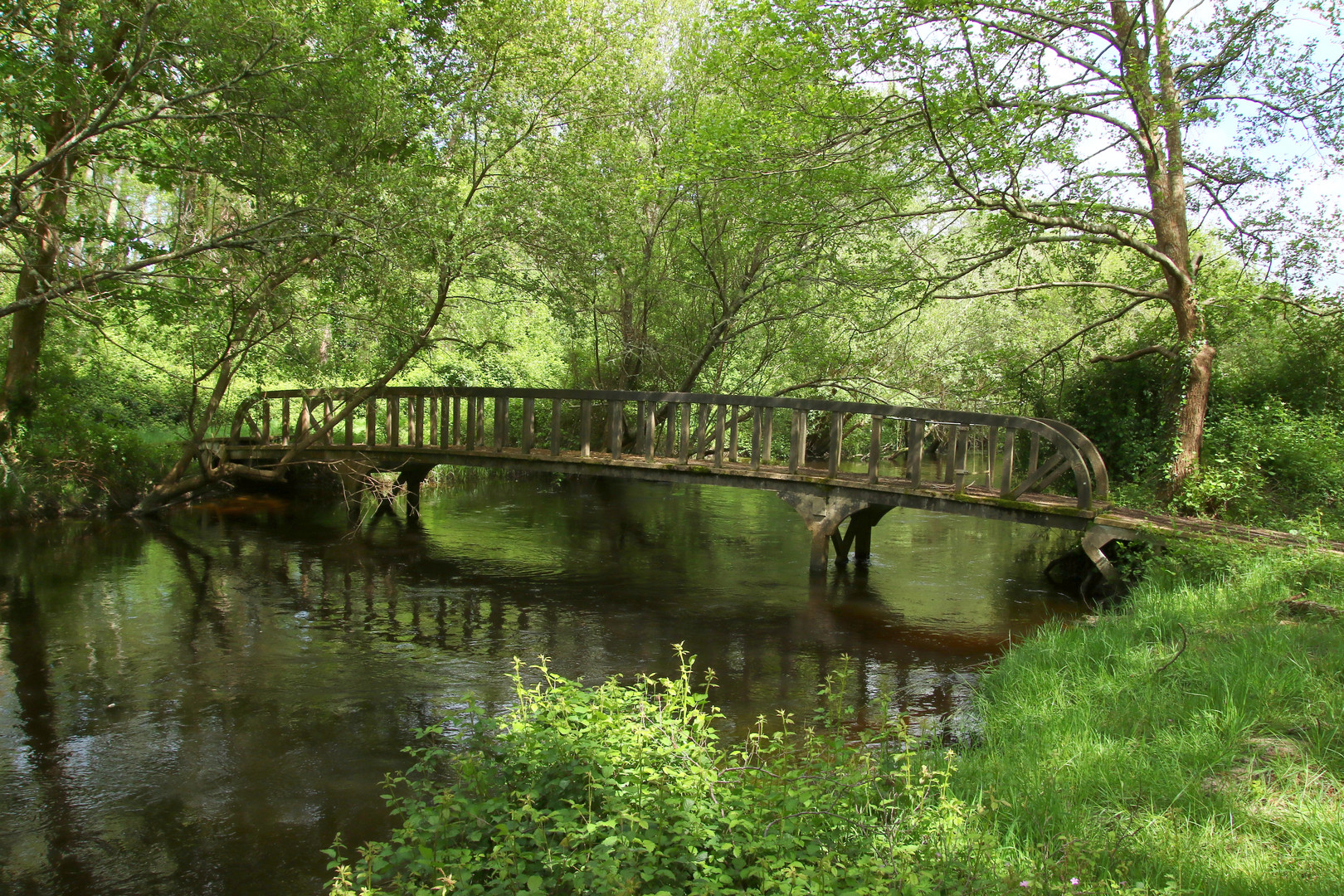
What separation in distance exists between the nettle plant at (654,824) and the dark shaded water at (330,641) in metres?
1.41

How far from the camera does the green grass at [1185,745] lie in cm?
Answer: 348

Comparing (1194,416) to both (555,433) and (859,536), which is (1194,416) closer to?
(859,536)

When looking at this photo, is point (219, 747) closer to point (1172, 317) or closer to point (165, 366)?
point (1172, 317)

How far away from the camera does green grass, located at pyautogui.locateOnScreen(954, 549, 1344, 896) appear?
348 centimetres

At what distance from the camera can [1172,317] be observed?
40.2 feet

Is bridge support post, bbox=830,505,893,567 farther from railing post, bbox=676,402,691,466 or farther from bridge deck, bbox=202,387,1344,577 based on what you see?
railing post, bbox=676,402,691,466

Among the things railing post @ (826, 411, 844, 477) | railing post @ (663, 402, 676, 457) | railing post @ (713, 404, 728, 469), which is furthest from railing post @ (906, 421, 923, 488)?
railing post @ (663, 402, 676, 457)

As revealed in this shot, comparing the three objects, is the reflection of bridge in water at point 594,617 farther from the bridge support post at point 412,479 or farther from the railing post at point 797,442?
the bridge support post at point 412,479

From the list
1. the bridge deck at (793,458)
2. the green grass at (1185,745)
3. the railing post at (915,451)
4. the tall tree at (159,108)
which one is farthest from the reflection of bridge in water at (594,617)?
the tall tree at (159,108)

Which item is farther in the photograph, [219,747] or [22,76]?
[22,76]

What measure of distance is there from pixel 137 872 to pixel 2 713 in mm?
3070

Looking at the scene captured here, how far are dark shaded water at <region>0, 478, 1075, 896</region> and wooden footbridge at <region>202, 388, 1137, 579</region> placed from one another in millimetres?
1144

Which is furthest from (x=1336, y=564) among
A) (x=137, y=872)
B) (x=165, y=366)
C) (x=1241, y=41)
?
(x=165, y=366)

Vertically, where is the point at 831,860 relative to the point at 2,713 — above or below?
above
